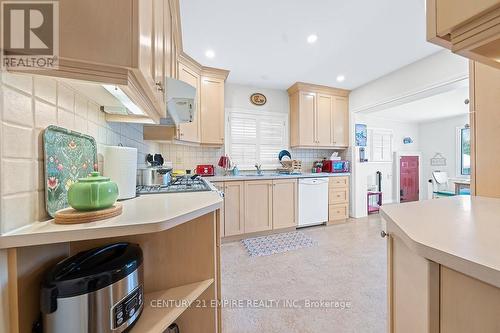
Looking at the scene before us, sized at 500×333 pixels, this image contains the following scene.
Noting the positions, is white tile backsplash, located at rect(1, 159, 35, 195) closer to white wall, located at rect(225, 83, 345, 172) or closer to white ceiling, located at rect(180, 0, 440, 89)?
white ceiling, located at rect(180, 0, 440, 89)

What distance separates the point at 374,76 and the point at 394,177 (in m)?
3.38

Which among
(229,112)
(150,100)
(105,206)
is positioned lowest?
(105,206)

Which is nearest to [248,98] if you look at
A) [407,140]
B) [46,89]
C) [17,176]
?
[46,89]

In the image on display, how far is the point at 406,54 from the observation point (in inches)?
99.8

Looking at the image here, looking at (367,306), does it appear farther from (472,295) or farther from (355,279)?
(472,295)

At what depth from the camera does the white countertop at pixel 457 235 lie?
15.8 inches

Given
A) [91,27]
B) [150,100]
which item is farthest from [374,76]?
[91,27]

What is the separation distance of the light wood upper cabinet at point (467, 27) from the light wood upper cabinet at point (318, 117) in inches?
117

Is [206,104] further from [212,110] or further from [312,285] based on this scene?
[312,285]

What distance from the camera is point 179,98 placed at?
1.44m

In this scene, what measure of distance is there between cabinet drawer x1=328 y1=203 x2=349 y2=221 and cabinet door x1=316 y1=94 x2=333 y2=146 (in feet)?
3.88

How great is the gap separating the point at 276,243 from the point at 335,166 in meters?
1.92

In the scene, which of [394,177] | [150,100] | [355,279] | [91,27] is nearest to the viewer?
[91,27]

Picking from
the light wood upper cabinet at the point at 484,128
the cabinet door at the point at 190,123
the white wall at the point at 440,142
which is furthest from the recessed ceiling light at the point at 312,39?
the white wall at the point at 440,142
